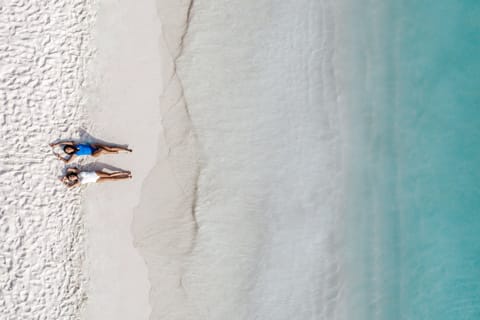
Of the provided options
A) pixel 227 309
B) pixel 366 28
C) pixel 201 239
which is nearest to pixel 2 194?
pixel 201 239

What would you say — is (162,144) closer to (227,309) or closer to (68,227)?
(68,227)

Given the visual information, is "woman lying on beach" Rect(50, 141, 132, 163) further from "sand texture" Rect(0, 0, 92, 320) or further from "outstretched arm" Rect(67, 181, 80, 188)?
"outstretched arm" Rect(67, 181, 80, 188)

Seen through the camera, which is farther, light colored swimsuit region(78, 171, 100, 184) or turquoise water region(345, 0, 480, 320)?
turquoise water region(345, 0, 480, 320)

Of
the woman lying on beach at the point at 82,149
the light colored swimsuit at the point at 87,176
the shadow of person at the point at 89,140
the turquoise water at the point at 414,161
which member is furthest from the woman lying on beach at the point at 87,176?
the turquoise water at the point at 414,161

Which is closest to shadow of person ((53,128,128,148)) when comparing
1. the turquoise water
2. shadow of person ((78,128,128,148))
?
shadow of person ((78,128,128,148))

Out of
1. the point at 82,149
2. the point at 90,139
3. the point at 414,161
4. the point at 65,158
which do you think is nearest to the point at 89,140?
the point at 90,139

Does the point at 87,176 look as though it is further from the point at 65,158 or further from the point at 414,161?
the point at 414,161
